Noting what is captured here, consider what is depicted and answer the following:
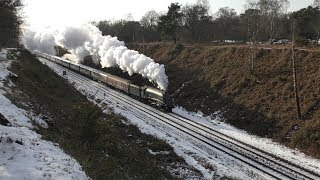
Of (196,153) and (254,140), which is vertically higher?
(196,153)

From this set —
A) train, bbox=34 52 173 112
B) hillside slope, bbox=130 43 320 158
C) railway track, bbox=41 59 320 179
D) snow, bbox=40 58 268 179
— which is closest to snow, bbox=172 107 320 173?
hillside slope, bbox=130 43 320 158

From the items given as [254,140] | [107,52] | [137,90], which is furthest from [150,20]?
[254,140]

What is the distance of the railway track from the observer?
71.6 ft

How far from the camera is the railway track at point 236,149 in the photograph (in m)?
21.8

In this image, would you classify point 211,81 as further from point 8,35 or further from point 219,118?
point 8,35

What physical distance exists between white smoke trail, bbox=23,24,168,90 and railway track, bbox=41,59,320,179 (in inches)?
264

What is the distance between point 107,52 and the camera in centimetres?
5931

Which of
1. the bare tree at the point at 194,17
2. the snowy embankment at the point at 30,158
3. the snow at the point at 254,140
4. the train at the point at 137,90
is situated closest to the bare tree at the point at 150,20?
the bare tree at the point at 194,17

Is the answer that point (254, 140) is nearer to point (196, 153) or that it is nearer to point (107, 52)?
point (196, 153)

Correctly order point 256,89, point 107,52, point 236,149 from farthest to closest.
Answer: point 107,52, point 256,89, point 236,149

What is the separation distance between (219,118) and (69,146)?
25.7m

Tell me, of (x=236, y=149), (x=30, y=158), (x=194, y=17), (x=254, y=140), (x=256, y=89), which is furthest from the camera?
(x=194, y=17)

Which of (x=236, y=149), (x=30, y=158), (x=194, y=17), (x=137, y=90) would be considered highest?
(x=194, y=17)

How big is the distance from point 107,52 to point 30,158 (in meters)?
49.6
